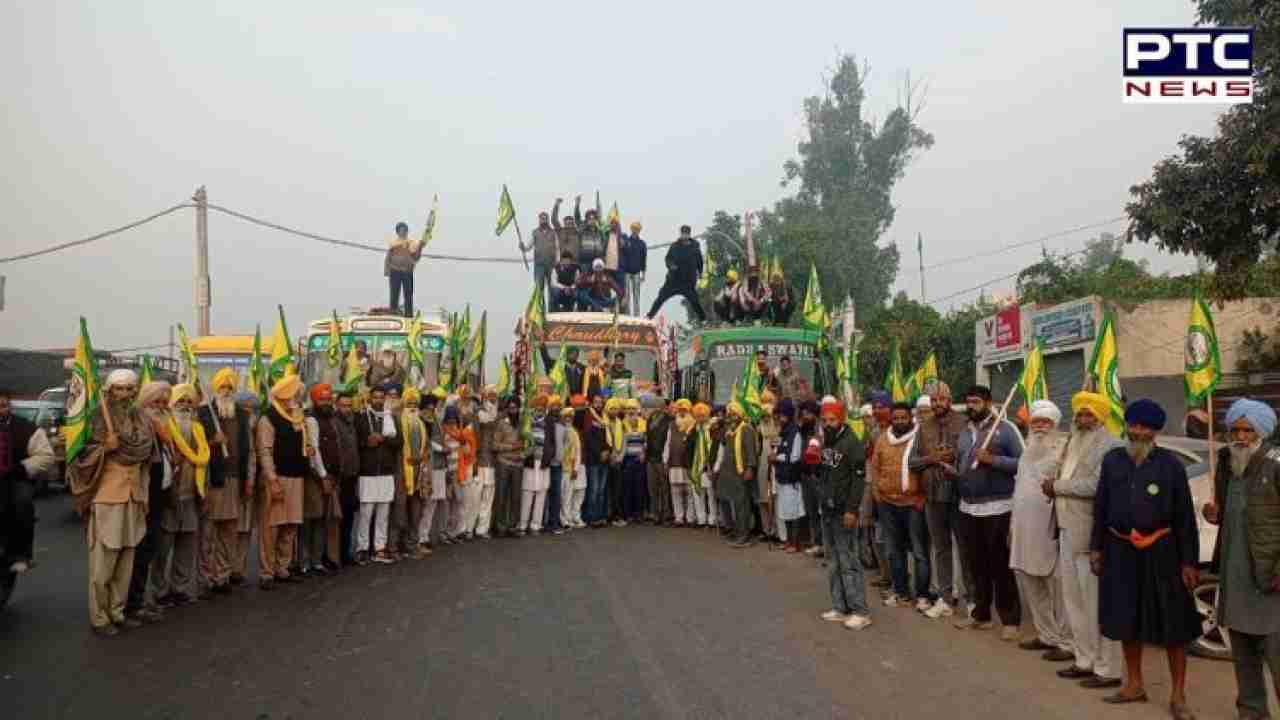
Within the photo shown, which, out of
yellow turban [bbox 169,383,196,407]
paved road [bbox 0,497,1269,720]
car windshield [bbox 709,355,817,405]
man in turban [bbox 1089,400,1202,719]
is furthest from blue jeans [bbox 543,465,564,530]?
man in turban [bbox 1089,400,1202,719]

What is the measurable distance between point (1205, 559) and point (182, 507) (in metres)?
8.05

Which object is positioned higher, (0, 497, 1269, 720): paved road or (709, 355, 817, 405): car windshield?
(709, 355, 817, 405): car windshield

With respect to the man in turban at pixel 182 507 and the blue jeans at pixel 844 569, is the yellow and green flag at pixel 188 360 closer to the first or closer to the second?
the man in turban at pixel 182 507

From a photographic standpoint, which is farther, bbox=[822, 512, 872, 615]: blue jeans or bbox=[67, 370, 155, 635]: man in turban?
bbox=[822, 512, 872, 615]: blue jeans

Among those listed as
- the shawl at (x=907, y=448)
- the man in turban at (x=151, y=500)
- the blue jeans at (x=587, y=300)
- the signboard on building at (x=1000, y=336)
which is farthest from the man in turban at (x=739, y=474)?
the signboard on building at (x=1000, y=336)

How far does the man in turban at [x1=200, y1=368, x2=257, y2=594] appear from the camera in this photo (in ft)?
27.7

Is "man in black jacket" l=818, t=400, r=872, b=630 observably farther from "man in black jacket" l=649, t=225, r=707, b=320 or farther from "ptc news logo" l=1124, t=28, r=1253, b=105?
"man in black jacket" l=649, t=225, r=707, b=320

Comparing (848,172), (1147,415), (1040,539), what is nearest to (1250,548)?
(1147,415)

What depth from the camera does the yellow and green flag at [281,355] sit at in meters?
9.80

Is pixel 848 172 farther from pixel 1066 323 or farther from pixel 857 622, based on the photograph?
pixel 857 622

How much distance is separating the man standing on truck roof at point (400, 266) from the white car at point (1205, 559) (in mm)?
15028

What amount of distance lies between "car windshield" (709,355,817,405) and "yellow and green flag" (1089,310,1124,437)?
8920 mm

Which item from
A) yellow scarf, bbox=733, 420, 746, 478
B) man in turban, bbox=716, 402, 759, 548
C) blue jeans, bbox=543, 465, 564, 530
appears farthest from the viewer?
blue jeans, bbox=543, 465, 564, 530

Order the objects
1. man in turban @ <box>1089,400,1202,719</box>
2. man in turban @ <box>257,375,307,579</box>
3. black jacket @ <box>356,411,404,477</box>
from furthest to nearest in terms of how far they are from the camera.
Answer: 1. black jacket @ <box>356,411,404,477</box>
2. man in turban @ <box>257,375,307,579</box>
3. man in turban @ <box>1089,400,1202,719</box>
